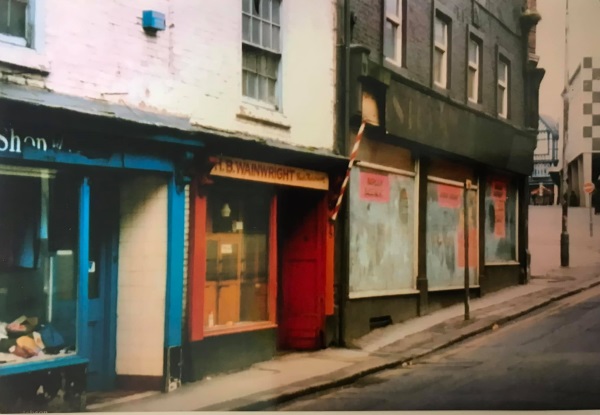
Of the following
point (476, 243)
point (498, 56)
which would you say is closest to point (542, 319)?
point (476, 243)

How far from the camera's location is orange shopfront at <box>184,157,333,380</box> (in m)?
5.52

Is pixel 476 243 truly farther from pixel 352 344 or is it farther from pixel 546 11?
pixel 546 11

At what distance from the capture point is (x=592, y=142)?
528 cm

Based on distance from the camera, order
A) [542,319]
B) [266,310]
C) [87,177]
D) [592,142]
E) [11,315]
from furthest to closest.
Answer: [542,319] < [266,310] < [592,142] < [87,177] < [11,315]

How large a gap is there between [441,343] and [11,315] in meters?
3.46

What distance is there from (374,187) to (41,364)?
3.78 meters

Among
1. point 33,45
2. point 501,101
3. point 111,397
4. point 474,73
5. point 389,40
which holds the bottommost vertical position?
point 111,397

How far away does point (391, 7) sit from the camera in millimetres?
7406

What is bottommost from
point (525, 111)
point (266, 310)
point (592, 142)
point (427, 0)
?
point (266, 310)

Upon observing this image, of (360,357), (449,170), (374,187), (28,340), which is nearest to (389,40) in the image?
(374,187)

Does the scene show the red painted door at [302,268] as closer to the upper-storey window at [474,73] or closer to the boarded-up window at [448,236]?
the boarded-up window at [448,236]

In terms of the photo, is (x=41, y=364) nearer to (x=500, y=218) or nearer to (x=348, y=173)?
(x=348, y=173)

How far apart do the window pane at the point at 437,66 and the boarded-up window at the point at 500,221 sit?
109cm

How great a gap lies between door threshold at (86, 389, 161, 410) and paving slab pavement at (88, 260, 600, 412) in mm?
17
